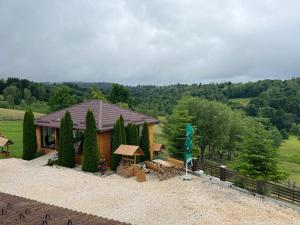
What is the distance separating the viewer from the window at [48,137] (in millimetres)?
28016

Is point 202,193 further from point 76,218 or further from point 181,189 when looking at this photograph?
point 76,218

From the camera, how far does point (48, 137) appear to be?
2823 centimetres

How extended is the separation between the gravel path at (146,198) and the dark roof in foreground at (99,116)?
4.09m

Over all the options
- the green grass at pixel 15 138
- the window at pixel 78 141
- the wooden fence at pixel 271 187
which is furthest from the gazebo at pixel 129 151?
the green grass at pixel 15 138

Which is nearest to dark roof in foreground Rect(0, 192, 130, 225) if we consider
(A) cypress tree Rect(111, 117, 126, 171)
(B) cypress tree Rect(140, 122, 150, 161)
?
(A) cypress tree Rect(111, 117, 126, 171)

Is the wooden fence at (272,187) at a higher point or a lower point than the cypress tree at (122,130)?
lower

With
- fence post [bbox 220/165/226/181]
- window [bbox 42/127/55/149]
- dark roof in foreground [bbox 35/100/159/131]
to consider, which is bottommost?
fence post [bbox 220/165/226/181]

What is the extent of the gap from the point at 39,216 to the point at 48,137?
67.1 feet

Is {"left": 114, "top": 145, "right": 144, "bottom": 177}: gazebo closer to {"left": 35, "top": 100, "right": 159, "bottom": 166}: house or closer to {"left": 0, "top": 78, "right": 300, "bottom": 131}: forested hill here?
{"left": 35, "top": 100, "right": 159, "bottom": 166}: house

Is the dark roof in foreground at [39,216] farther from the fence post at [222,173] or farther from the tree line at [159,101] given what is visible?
the tree line at [159,101]

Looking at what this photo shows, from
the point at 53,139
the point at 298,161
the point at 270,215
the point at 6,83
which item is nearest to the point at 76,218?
the point at 270,215

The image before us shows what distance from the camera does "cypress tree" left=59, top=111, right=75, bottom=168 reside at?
946 inches

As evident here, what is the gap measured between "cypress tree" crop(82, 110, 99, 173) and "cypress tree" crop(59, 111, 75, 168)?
143 cm

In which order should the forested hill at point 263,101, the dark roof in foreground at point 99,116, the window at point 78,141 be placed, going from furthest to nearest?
the forested hill at point 263,101 < the window at point 78,141 < the dark roof in foreground at point 99,116
